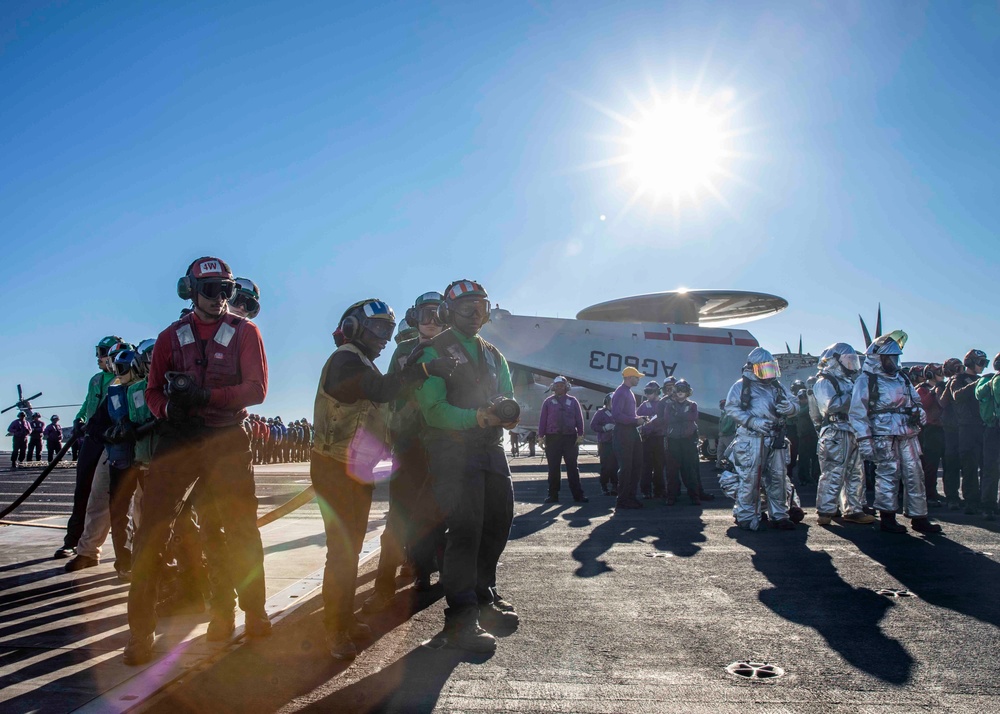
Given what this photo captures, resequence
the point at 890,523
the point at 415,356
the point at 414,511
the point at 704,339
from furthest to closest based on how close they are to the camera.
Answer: the point at 704,339
the point at 890,523
the point at 414,511
the point at 415,356

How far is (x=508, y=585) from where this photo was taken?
4.71 metres

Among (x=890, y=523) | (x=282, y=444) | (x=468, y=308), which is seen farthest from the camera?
(x=282, y=444)

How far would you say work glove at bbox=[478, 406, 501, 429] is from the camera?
332 cm

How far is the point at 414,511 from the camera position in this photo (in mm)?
A: 4578

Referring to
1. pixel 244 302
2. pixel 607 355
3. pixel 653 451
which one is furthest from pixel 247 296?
pixel 607 355

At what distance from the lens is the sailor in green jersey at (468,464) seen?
3432 millimetres

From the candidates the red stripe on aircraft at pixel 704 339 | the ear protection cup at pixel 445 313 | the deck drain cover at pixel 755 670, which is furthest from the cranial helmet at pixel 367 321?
the red stripe on aircraft at pixel 704 339

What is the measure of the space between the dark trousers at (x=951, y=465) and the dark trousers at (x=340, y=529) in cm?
968

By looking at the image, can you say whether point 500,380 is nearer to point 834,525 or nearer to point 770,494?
point 770,494

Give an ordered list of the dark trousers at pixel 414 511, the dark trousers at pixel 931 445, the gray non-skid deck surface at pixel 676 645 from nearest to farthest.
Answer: the gray non-skid deck surface at pixel 676 645 < the dark trousers at pixel 414 511 < the dark trousers at pixel 931 445

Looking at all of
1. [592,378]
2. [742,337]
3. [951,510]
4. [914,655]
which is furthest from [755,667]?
[742,337]

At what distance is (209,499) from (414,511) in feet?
4.80

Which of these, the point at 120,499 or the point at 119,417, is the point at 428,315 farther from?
the point at 120,499

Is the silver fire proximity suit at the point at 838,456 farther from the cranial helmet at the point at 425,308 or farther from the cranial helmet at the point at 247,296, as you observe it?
the cranial helmet at the point at 247,296
